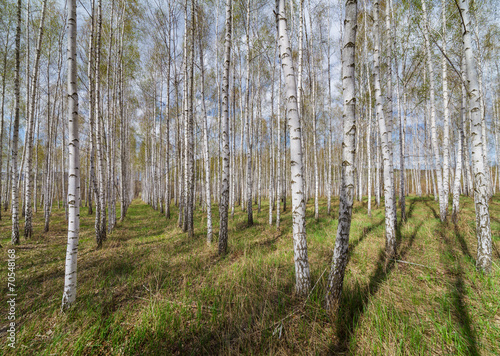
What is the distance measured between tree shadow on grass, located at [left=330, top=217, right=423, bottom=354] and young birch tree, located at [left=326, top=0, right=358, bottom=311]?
0.17 m

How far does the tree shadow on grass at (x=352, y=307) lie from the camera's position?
1.82 m

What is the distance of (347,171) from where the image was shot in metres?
2.12

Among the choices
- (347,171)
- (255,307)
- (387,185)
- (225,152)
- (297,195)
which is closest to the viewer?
(347,171)

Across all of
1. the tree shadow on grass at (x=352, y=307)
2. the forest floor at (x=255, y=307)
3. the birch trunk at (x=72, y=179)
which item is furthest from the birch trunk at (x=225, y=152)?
the tree shadow on grass at (x=352, y=307)

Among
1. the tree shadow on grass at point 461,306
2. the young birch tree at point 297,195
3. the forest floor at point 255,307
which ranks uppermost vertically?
the young birch tree at point 297,195

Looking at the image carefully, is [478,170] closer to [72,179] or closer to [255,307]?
[255,307]

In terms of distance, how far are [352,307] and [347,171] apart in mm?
1737

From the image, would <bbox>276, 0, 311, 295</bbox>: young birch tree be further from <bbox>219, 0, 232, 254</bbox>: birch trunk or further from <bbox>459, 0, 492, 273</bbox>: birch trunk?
<bbox>459, 0, 492, 273</bbox>: birch trunk

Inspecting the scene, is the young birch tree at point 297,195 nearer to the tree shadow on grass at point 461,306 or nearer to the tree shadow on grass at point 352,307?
the tree shadow on grass at point 352,307

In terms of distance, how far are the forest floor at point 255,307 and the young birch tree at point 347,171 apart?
0.26 metres

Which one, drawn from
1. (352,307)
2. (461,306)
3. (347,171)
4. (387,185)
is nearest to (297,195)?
(347,171)

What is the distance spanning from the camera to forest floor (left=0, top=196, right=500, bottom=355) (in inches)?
72.0

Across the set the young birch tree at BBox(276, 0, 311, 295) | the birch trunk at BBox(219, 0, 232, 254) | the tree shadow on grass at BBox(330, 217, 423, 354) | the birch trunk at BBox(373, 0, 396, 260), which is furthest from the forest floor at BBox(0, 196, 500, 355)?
the birch trunk at BBox(219, 0, 232, 254)

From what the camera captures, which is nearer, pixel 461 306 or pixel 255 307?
pixel 461 306
